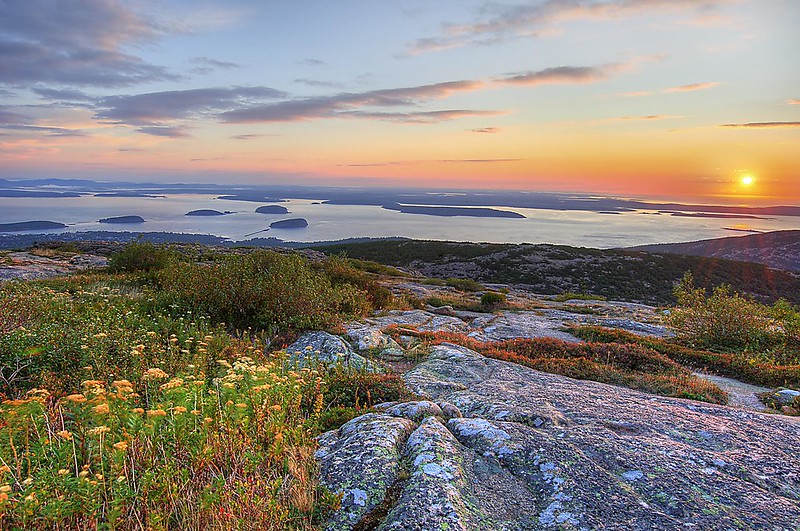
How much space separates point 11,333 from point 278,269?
7.22 metres

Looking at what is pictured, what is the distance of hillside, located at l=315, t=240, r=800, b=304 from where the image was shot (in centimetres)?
5981

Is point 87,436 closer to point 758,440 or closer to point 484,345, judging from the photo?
point 758,440

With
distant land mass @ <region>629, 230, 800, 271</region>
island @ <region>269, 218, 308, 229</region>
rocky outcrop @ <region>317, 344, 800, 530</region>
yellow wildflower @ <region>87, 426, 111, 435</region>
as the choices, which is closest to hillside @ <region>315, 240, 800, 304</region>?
distant land mass @ <region>629, 230, 800, 271</region>

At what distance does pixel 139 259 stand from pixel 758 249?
13930cm

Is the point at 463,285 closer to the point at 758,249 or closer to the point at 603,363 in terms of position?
the point at 603,363

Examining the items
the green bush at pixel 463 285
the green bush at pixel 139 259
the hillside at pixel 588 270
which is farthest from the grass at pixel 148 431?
the hillside at pixel 588 270

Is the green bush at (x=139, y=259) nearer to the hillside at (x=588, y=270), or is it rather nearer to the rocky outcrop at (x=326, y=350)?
the rocky outcrop at (x=326, y=350)

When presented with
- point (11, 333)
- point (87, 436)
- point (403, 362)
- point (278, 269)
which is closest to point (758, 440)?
point (403, 362)

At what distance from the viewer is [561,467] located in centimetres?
386

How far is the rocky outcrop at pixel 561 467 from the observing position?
10.4ft

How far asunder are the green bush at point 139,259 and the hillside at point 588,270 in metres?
46.3

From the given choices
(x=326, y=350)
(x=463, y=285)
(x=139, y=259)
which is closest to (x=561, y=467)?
(x=326, y=350)

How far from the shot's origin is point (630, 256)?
77.6 meters

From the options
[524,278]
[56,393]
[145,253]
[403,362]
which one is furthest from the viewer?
[524,278]
